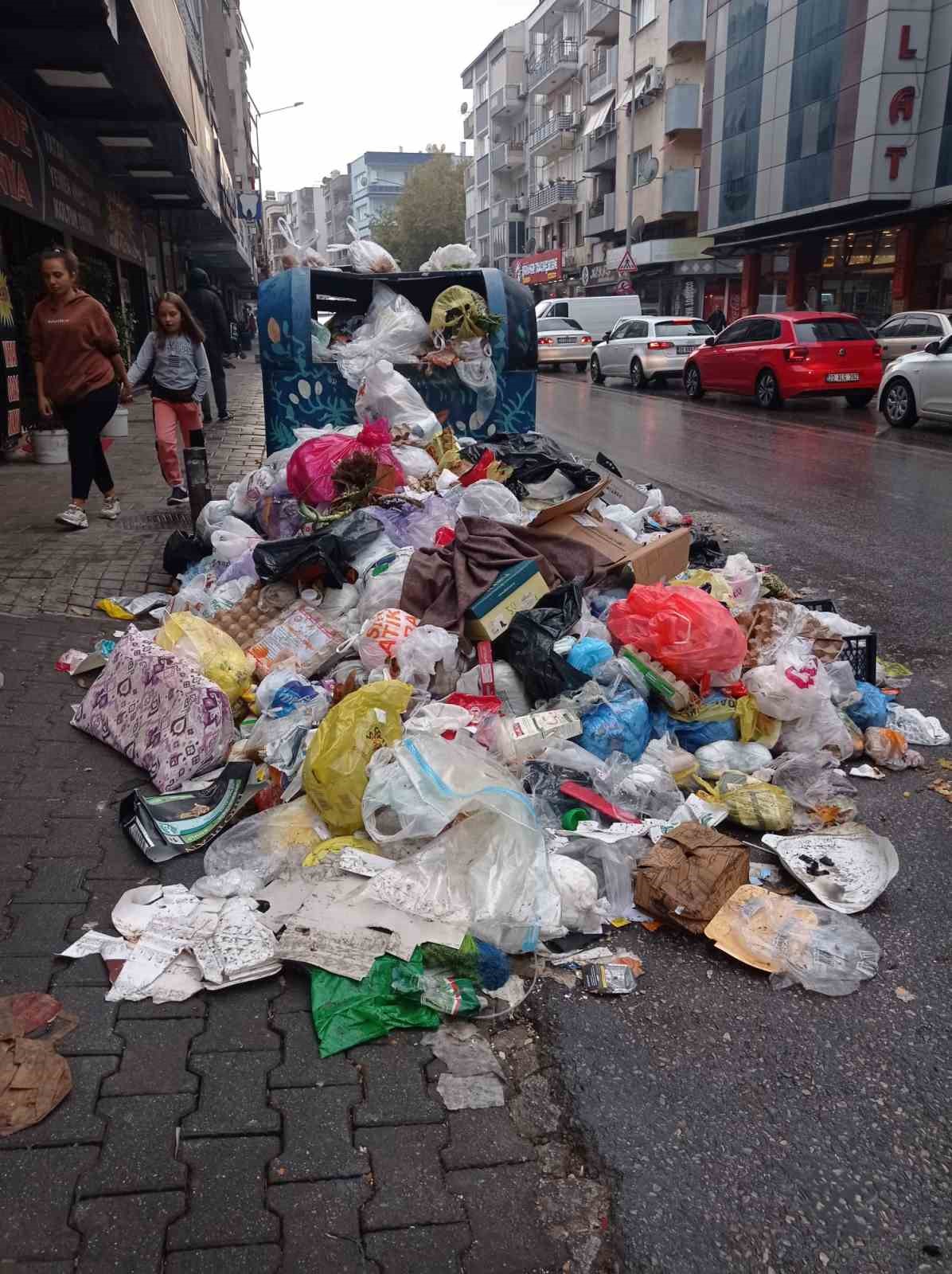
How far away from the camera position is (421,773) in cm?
293

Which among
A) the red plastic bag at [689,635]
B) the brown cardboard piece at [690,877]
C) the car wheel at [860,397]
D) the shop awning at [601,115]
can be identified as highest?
the shop awning at [601,115]

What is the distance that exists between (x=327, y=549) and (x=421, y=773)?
74.6 inches

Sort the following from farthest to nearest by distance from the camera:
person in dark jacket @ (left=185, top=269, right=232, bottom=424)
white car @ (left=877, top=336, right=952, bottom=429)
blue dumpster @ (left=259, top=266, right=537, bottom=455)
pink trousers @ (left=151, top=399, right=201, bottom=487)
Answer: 1. white car @ (left=877, top=336, right=952, bottom=429)
2. person in dark jacket @ (left=185, top=269, right=232, bottom=424)
3. pink trousers @ (left=151, top=399, right=201, bottom=487)
4. blue dumpster @ (left=259, top=266, right=537, bottom=455)

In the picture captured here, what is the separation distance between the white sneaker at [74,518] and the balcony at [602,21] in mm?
47431

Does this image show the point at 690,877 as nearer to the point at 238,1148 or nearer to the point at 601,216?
the point at 238,1148

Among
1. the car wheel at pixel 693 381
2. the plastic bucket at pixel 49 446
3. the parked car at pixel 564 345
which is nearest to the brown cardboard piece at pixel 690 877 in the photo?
the plastic bucket at pixel 49 446

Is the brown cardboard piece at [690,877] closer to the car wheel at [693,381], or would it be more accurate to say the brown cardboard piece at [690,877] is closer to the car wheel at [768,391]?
the car wheel at [768,391]

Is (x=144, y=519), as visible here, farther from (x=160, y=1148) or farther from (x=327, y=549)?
(x=160, y=1148)

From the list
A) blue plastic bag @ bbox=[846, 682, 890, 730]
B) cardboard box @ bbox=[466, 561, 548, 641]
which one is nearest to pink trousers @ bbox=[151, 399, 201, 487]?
cardboard box @ bbox=[466, 561, 548, 641]

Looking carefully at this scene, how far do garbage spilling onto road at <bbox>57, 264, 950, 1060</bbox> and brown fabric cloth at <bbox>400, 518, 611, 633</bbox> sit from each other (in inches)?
0.6

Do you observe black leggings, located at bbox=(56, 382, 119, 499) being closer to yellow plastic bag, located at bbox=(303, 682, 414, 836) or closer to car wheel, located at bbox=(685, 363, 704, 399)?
yellow plastic bag, located at bbox=(303, 682, 414, 836)

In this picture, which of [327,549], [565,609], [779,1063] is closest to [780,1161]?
[779,1063]

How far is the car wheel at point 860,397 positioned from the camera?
15734 mm

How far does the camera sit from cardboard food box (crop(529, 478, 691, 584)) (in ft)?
15.2
